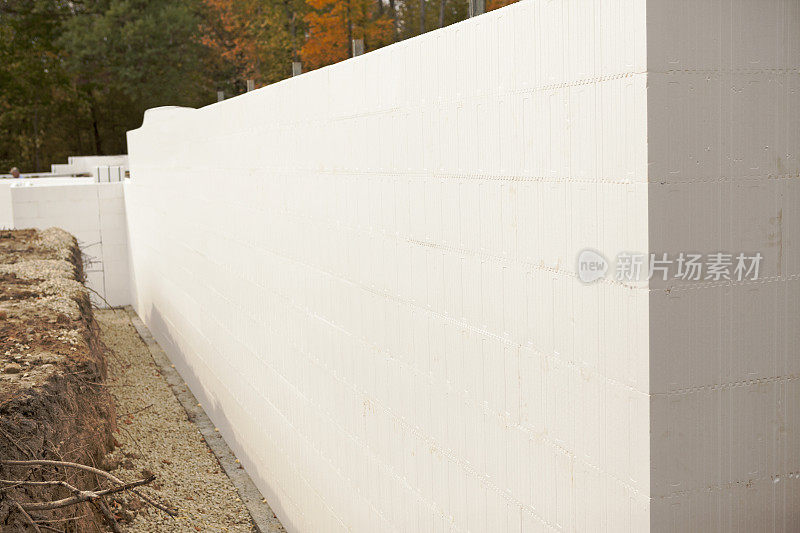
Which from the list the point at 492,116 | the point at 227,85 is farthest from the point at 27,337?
the point at 227,85

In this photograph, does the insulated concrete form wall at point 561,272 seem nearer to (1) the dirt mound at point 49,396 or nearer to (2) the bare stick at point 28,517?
(1) the dirt mound at point 49,396

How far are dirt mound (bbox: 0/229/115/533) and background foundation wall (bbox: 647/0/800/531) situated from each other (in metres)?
2.37

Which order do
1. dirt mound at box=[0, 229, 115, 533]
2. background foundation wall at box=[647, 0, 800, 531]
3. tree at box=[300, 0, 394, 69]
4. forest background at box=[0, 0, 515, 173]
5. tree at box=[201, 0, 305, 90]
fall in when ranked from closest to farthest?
1. background foundation wall at box=[647, 0, 800, 531]
2. dirt mound at box=[0, 229, 115, 533]
3. tree at box=[300, 0, 394, 69]
4. tree at box=[201, 0, 305, 90]
5. forest background at box=[0, 0, 515, 173]

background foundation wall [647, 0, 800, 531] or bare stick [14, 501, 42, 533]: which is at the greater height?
background foundation wall [647, 0, 800, 531]

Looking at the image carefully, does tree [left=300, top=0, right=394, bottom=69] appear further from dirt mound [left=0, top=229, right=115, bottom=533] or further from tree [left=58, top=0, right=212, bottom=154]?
dirt mound [left=0, top=229, right=115, bottom=533]

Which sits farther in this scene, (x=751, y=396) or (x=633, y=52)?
(x=751, y=396)

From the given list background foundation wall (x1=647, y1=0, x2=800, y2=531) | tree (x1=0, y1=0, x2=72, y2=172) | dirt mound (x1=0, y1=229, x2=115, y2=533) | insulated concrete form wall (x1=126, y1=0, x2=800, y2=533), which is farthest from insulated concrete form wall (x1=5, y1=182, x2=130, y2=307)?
tree (x1=0, y1=0, x2=72, y2=172)

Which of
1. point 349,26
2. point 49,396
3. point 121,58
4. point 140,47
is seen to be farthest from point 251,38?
point 49,396

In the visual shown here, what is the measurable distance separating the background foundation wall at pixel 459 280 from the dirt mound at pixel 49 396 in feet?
4.64

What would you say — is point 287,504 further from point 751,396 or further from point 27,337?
point 751,396

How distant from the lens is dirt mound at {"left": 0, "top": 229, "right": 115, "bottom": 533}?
4.12 m

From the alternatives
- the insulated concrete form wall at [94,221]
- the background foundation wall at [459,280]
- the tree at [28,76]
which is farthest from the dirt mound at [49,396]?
the tree at [28,76]

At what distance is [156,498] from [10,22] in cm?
4329

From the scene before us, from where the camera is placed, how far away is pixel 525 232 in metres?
3.20
